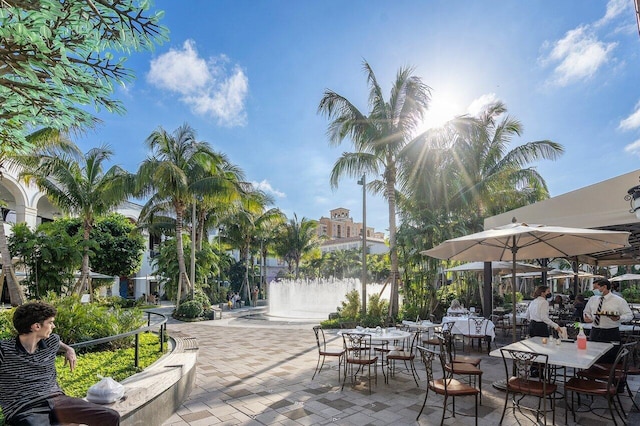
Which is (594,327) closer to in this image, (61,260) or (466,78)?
(466,78)

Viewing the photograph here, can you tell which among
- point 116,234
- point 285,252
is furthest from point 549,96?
point 285,252

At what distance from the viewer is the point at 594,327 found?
5895 millimetres

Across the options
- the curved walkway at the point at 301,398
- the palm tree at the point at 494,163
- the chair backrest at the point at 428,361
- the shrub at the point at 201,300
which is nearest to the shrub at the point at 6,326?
the curved walkway at the point at 301,398

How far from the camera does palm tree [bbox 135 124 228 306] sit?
15844 millimetres

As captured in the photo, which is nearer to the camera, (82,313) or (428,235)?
(82,313)

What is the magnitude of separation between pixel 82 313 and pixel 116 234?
20298 millimetres

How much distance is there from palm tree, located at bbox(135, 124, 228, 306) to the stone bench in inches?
437

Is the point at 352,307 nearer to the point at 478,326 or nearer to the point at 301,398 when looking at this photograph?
the point at 478,326

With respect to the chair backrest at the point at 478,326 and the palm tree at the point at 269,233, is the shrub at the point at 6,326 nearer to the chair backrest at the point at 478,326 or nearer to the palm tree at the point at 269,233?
the chair backrest at the point at 478,326

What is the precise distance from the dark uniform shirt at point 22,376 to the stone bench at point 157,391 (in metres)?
0.91

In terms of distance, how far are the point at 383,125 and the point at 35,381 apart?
41.2 ft

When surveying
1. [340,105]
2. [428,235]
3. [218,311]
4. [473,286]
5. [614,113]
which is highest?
[340,105]

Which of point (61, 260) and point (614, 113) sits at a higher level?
point (614, 113)

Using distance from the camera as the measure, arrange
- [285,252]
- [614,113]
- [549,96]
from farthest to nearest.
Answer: [285,252] < [614,113] < [549,96]
